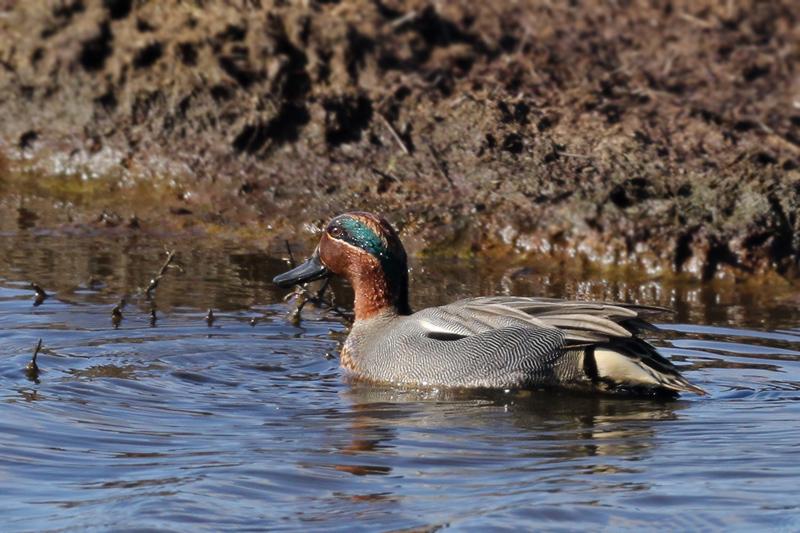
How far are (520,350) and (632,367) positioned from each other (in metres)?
0.51

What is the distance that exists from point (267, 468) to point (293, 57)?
5.99m

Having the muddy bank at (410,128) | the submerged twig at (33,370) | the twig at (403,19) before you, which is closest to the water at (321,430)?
the submerged twig at (33,370)

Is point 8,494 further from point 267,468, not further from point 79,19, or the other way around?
point 79,19

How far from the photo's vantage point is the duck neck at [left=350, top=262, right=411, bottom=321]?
299 inches

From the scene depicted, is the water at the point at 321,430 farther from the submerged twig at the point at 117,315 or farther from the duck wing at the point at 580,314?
the duck wing at the point at 580,314

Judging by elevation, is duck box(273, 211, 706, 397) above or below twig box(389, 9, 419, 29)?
below

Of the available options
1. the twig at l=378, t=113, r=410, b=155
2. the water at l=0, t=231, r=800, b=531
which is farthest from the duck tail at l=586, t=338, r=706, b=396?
the twig at l=378, t=113, r=410, b=155

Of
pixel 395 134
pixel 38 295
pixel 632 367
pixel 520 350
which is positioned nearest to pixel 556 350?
pixel 520 350

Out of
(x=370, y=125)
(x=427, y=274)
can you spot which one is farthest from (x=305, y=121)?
(x=427, y=274)

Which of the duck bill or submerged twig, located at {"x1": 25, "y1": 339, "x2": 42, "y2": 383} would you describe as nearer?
submerged twig, located at {"x1": 25, "y1": 339, "x2": 42, "y2": 383}

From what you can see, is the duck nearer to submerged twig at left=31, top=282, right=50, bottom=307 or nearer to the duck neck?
the duck neck

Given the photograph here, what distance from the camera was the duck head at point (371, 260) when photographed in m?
7.61

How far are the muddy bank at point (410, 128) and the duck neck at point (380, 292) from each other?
2.05 meters

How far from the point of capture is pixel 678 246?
941cm
